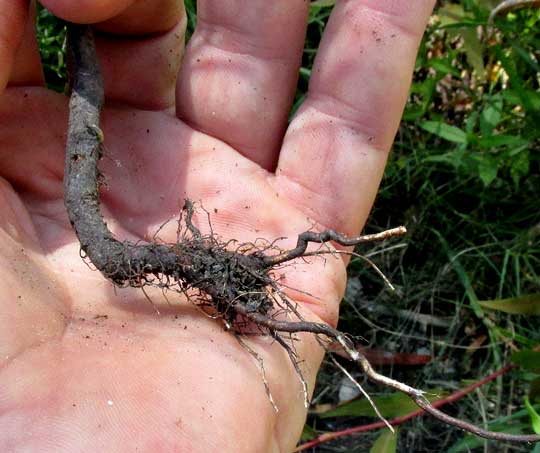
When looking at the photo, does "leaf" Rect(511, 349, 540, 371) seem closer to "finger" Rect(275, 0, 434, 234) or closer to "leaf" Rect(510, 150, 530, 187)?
"finger" Rect(275, 0, 434, 234)

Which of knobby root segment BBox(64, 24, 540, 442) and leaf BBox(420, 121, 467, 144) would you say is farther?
leaf BBox(420, 121, 467, 144)

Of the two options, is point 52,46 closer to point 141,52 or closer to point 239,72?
point 141,52

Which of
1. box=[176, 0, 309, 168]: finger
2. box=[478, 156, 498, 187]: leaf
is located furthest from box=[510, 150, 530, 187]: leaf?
box=[176, 0, 309, 168]: finger

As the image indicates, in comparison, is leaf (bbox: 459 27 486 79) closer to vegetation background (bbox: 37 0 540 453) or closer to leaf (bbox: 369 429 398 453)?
vegetation background (bbox: 37 0 540 453)

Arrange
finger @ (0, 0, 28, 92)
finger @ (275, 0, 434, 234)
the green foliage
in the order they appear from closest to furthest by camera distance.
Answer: finger @ (0, 0, 28, 92), finger @ (275, 0, 434, 234), the green foliage

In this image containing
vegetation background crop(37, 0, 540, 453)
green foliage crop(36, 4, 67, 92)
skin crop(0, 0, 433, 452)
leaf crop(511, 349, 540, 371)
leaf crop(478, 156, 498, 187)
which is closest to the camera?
skin crop(0, 0, 433, 452)

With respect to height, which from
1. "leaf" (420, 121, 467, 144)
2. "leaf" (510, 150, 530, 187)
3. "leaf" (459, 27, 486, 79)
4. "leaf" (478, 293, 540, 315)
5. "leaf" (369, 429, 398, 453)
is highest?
"leaf" (459, 27, 486, 79)

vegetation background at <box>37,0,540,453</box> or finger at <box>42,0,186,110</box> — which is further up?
finger at <box>42,0,186,110</box>

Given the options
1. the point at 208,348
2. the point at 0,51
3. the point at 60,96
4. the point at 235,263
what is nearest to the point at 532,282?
the point at 235,263
